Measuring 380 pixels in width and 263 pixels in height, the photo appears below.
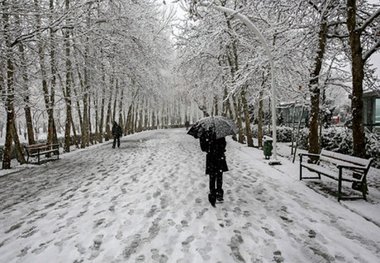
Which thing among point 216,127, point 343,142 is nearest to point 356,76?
point 216,127

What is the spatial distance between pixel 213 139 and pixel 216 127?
27 cm

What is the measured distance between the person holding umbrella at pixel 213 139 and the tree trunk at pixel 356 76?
11.0ft

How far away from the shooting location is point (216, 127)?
6.83m

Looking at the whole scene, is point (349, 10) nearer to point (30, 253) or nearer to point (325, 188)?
point (325, 188)

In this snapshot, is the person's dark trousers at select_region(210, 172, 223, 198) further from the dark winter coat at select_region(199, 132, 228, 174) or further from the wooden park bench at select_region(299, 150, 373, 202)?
the wooden park bench at select_region(299, 150, 373, 202)

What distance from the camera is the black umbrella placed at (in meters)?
6.77

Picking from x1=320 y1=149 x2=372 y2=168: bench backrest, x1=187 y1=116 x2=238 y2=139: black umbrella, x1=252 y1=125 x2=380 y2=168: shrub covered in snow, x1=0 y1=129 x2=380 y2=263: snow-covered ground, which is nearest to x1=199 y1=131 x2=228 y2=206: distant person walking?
x1=187 y1=116 x2=238 y2=139: black umbrella

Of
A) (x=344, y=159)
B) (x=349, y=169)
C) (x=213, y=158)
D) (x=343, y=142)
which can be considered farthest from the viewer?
(x=343, y=142)

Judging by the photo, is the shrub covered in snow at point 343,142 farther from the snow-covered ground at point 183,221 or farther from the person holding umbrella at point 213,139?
the person holding umbrella at point 213,139

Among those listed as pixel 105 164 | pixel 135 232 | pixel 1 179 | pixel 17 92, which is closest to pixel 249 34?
pixel 105 164

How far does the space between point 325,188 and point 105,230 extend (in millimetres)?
5851

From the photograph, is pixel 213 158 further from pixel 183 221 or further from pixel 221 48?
pixel 221 48

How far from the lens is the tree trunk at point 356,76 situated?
785 cm

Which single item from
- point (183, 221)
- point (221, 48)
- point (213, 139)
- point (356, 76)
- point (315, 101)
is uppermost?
point (221, 48)
